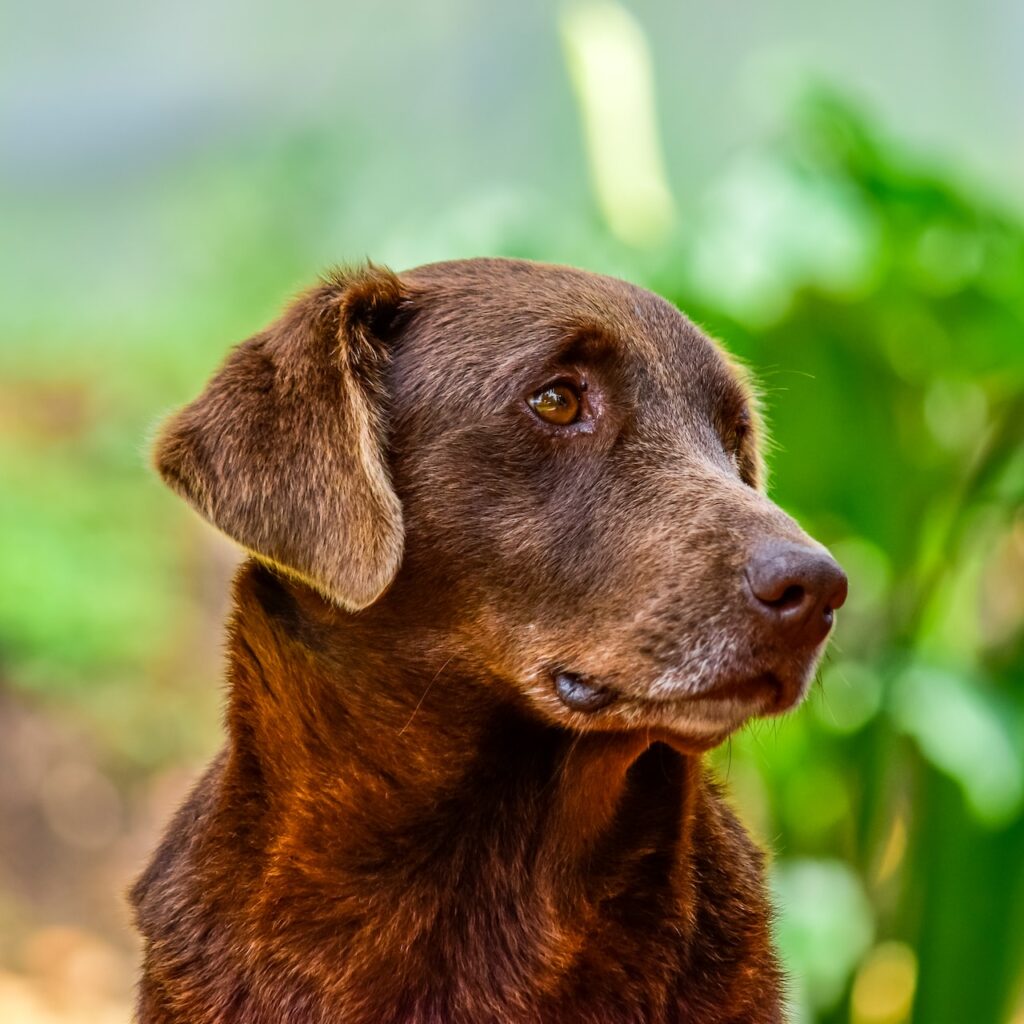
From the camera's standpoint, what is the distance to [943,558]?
3.48 metres

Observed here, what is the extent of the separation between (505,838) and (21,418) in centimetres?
484

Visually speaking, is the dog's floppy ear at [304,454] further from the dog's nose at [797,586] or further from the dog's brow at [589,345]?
the dog's nose at [797,586]

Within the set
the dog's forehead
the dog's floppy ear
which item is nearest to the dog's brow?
the dog's forehead

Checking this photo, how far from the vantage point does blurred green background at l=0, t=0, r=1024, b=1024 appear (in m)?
3.38

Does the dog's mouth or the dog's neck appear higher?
the dog's mouth

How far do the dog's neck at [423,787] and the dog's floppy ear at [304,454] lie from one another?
163 millimetres

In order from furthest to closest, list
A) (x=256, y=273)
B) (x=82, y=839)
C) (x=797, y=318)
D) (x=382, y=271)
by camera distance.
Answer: (x=256, y=273), (x=82, y=839), (x=797, y=318), (x=382, y=271)

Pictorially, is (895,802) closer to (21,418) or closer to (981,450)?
(981,450)

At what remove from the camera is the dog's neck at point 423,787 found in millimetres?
1957

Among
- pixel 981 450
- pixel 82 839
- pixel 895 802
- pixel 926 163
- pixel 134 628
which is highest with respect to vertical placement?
pixel 926 163

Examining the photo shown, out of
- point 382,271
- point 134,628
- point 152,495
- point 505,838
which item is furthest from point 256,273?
point 505,838

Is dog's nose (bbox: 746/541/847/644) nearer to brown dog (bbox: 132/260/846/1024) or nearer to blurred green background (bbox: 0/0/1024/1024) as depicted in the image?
brown dog (bbox: 132/260/846/1024)

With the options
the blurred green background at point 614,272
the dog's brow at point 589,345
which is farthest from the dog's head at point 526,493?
the blurred green background at point 614,272

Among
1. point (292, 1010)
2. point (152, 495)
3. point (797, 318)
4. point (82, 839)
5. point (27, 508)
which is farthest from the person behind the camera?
point (152, 495)
